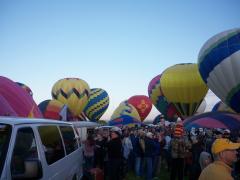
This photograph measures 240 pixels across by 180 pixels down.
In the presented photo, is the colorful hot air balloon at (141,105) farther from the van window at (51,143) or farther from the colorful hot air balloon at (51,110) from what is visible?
the van window at (51,143)

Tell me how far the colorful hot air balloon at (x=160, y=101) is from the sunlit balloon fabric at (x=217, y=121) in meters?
10.2

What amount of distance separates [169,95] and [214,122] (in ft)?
24.8

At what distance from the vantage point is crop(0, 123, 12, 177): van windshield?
3.51 meters

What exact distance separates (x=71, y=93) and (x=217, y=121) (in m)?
15.0

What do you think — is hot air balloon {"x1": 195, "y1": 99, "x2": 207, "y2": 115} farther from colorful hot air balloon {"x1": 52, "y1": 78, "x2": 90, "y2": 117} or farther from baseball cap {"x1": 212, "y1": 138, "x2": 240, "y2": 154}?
baseball cap {"x1": 212, "y1": 138, "x2": 240, "y2": 154}

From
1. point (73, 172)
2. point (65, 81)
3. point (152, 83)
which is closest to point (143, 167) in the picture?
point (73, 172)

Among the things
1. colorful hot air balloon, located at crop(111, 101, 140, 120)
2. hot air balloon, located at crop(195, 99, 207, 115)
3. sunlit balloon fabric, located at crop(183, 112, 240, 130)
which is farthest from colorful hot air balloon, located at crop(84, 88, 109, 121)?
sunlit balloon fabric, located at crop(183, 112, 240, 130)

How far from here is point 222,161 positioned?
3600 mm

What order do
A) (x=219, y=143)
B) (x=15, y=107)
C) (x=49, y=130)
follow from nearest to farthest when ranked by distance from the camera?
(x=219, y=143)
(x=49, y=130)
(x=15, y=107)

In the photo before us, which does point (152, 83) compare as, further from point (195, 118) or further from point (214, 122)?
point (214, 122)

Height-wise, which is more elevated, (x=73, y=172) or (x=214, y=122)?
(x=73, y=172)

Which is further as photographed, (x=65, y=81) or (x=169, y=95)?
(x=65, y=81)

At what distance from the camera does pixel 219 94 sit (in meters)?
22.0

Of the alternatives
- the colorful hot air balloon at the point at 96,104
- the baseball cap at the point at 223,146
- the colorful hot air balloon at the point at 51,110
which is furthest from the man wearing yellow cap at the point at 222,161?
the colorful hot air balloon at the point at 96,104
